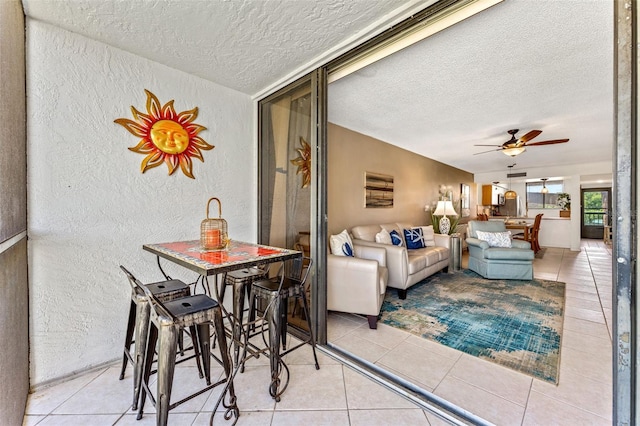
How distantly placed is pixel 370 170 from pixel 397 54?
230cm

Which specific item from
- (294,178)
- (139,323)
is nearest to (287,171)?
(294,178)

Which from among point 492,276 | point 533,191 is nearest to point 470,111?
point 492,276

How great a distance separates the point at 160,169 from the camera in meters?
2.18

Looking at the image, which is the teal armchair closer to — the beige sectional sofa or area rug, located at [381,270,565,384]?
area rug, located at [381,270,565,384]

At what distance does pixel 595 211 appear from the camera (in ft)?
29.8

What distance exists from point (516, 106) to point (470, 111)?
1.49 feet

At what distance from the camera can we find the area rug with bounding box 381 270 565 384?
2059 millimetres

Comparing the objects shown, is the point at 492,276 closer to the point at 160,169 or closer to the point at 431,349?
the point at 431,349

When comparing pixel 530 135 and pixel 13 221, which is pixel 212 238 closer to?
pixel 13 221

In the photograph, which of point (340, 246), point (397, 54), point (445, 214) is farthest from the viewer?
point (445, 214)

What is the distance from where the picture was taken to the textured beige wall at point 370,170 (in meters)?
3.68

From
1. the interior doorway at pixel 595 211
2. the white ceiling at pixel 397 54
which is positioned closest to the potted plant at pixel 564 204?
the interior doorway at pixel 595 211

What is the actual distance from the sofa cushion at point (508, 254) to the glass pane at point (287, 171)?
3305mm

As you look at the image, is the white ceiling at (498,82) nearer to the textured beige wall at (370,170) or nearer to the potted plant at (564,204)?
the textured beige wall at (370,170)
